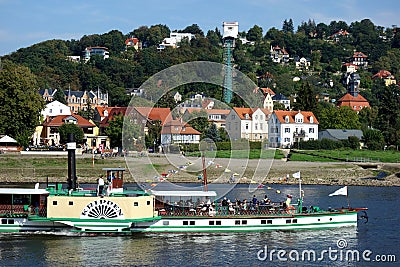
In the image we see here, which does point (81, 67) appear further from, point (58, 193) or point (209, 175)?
point (58, 193)

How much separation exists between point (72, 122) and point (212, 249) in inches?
2813

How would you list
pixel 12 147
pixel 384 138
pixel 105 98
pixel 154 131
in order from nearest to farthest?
pixel 12 147 → pixel 154 131 → pixel 384 138 → pixel 105 98

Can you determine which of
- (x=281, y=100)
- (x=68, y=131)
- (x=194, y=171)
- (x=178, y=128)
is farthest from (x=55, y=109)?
(x=194, y=171)

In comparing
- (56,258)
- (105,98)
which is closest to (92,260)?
(56,258)

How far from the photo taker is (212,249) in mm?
36562

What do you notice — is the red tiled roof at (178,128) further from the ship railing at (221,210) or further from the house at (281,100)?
the house at (281,100)

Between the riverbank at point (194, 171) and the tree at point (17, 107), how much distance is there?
8491 mm

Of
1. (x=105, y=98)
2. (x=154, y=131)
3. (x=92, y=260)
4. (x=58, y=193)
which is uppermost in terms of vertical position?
(x=105, y=98)

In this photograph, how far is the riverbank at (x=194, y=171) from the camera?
231ft

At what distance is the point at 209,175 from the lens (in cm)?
7294

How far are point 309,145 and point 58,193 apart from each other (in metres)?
61.9

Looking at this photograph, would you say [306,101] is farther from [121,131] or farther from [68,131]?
[68,131]

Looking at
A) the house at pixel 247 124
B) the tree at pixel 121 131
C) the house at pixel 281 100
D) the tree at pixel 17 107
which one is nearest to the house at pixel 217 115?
the house at pixel 247 124

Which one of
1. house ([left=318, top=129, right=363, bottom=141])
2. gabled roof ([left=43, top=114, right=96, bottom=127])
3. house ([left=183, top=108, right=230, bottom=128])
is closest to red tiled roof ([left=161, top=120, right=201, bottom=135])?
house ([left=183, top=108, right=230, bottom=128])
